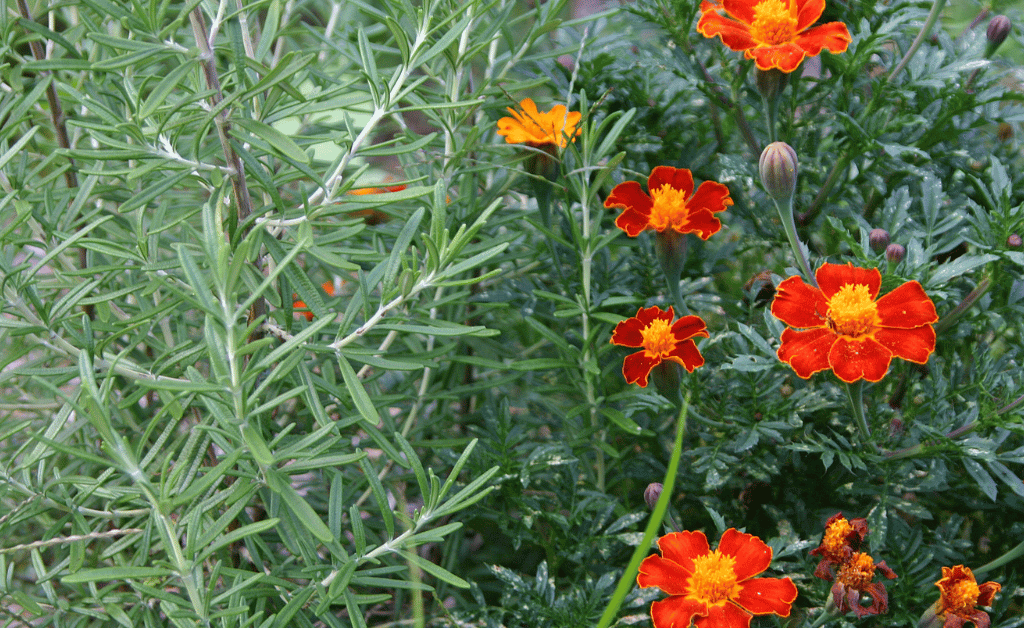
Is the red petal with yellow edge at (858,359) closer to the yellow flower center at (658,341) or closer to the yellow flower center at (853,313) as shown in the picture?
the yellow flower center at (853,313)

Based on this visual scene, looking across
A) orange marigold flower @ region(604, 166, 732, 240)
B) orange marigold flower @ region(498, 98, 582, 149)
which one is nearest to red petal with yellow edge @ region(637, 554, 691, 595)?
orange marigold flower @ region(604, 166, 732, 240)

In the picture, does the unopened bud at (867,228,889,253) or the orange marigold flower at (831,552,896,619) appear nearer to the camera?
the orange marigold flower at (831,552,896,619)

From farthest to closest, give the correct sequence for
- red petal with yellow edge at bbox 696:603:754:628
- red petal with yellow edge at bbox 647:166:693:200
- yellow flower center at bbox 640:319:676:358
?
red petal with yellow edge at bbox 647:166:693:200, yellow flower center at bbox 640:319:676:358, red petal with yellow edge at bbox 696:603:754:628

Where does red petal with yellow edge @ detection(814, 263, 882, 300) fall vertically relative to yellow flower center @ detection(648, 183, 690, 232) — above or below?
below

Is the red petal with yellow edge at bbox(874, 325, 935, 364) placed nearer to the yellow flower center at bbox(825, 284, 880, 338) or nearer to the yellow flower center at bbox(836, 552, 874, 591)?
the yellow flower center at bbox(825, 284, 880, 338)

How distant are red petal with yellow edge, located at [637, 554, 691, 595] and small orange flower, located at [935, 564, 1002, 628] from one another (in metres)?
0.24

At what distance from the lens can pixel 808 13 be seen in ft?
2.90

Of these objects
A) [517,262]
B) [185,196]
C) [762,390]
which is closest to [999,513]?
[762,390]

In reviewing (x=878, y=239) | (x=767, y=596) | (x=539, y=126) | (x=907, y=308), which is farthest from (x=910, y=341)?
(x=539, y=126)

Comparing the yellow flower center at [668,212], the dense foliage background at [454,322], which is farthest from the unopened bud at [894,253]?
the yellow flower center at [668,212]

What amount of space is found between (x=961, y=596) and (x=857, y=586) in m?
0.10

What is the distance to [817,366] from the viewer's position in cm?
76

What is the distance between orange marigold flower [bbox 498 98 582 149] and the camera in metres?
0.97

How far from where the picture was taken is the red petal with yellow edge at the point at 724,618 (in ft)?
2.42
